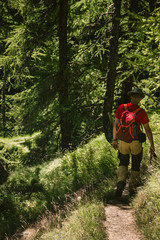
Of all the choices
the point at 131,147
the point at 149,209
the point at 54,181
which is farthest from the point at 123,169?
the point at 54,181

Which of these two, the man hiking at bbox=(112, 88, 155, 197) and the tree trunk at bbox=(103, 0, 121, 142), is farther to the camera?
the tree trunk at bbox=(103, 0, 121, 142)

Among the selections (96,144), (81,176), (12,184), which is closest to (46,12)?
(96,144)

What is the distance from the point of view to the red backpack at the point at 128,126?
5.04 m

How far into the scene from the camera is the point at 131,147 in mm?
5254

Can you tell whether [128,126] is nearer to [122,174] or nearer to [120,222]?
[122,174]

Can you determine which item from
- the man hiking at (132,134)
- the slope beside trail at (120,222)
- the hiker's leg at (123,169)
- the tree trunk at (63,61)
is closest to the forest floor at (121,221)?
the slope beside trail at (120,222)

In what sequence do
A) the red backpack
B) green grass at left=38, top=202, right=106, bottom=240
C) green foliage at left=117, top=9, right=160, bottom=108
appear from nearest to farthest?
green grass at left=38, top=202, right=106, bottom=240 → green foliage at left=117, top=9, right=160, bottom=108 → the red backpack

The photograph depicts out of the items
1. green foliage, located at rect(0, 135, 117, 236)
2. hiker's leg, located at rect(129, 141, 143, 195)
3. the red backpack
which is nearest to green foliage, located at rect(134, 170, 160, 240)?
A: hiker's leg, located at rect(129, 141, 143, 195)

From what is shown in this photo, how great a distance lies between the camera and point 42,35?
900cm

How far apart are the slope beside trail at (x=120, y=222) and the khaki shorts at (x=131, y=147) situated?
101 cm

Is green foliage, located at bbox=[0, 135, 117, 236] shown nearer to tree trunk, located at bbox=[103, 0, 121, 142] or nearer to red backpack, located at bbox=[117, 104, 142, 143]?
tree trunk, located at bbox=[103, 0, 121, 142]

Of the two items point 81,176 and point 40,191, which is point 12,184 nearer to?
point 40,191

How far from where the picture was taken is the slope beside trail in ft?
12.9

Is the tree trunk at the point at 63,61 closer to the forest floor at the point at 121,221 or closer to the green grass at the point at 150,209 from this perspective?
the forest floor at the point at 121,221
